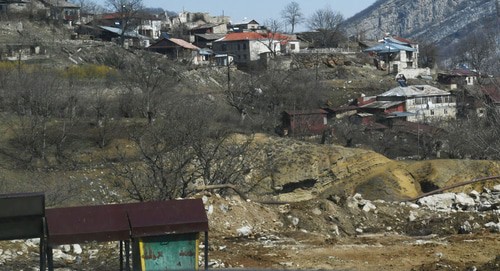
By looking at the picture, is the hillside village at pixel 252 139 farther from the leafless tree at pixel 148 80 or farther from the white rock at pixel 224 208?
the leafless tree at pixel 148 80

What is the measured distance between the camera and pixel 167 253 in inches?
393

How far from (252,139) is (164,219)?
17878 mm

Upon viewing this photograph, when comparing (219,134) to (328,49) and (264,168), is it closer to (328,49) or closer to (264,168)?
(264,168)

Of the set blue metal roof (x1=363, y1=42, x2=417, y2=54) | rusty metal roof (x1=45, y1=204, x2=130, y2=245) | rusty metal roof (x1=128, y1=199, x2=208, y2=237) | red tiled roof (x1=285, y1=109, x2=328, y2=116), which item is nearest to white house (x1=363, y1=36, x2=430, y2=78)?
blue metal roof (x1=363, y1=42, x2=417, y2=54)

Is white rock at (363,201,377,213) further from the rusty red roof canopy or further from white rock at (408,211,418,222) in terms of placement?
the rusty red roof canopy

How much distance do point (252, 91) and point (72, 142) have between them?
14.6m

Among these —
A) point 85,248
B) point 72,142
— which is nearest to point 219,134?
point 72,142

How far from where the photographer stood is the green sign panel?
995 cm

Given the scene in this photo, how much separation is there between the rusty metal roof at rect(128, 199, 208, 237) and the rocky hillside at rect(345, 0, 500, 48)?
142m

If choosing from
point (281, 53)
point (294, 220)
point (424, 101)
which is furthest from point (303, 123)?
point (294, 220)

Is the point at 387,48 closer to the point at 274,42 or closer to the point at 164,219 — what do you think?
the point at 274,42

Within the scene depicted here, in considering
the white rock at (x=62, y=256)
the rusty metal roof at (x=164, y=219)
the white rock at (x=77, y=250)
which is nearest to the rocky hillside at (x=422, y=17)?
the white rock at (x=77, y=250)

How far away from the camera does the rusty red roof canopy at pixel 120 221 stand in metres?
9.71

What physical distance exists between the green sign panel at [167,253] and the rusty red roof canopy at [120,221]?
11cm
